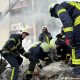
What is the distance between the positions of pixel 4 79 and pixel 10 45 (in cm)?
105

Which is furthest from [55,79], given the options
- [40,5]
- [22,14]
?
[22,14]

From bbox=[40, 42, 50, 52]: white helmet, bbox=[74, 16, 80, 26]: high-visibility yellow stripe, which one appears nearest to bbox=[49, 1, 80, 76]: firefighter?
bbox=[74, 16, 80, 26]: high-visibility yellow stripe

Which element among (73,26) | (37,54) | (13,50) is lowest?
(37,54)

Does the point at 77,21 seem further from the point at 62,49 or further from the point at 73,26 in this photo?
the point at 62,49

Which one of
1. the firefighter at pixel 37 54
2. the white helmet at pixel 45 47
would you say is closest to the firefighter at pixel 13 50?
the firefighter at pixel 37 54

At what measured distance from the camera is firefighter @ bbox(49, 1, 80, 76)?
5.47m

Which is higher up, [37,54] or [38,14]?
[38,14]

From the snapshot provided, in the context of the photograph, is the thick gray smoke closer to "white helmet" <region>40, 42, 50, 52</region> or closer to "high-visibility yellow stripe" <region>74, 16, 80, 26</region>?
"white helmet" <region>40, 42, 50, 52</region>

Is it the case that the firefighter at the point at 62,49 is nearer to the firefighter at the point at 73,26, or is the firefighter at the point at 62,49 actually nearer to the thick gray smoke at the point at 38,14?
the firefighter at the point at 73,26

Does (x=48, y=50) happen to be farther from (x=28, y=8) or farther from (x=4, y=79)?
(x=28, y=8)

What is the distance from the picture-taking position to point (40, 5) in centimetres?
2223

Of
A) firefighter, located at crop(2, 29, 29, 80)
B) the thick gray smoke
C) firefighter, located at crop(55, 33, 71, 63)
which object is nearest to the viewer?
firefighter, located at crop(2, 29, 29, 80)

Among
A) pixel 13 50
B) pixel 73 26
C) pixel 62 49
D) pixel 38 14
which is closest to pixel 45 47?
pixel 62 49

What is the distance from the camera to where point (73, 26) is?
18.4ft
